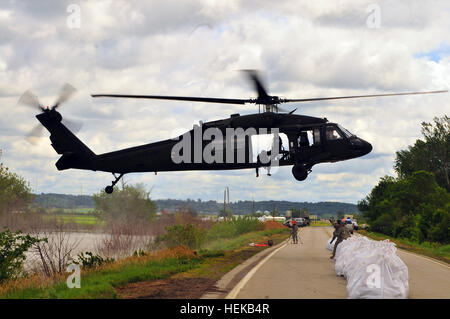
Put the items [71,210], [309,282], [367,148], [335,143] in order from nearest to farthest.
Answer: [309,282] → [335,143] → [367,148] → [71,210]

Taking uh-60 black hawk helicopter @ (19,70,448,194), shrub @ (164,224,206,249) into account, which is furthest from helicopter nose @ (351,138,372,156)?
shrub @ (164,224,206,249)

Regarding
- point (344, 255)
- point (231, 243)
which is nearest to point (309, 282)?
point (344, 255)

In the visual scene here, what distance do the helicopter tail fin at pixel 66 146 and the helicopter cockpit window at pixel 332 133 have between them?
10.1m

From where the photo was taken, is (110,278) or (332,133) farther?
(332,133)

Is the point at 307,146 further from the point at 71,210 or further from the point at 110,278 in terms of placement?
the point at 71,210

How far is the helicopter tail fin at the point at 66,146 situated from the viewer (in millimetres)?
23828

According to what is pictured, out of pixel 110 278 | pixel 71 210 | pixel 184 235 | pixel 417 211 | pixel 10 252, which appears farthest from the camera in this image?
pixel 417 211

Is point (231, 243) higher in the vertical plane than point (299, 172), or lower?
lower

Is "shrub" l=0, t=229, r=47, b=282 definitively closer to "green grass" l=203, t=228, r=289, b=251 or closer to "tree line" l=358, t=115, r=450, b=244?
"green grass" l=203, t=228, r=289, b=251

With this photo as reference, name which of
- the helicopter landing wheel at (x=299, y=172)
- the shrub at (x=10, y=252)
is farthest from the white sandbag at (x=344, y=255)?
the shrub at (x=10, y=252)

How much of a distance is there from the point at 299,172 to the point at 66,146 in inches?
408

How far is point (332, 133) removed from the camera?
22219 millimetres

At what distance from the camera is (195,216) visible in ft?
148

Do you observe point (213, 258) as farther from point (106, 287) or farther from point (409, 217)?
point (409, 217)
